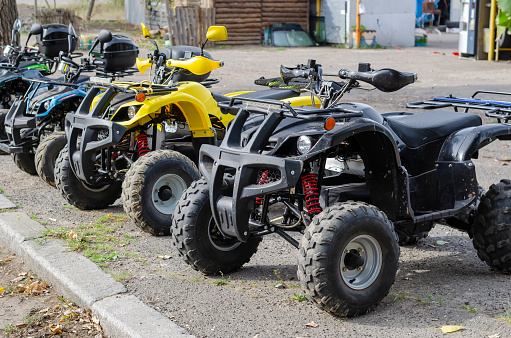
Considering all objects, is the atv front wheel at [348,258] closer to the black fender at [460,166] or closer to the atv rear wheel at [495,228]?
the black fender at [460,166]

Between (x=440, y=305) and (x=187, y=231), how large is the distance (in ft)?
5.28

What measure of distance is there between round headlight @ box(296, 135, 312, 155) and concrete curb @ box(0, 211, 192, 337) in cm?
122

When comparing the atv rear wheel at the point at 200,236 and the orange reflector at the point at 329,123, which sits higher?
the orange reflector at the point at 329,123

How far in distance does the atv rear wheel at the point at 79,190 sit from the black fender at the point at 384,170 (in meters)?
3.00

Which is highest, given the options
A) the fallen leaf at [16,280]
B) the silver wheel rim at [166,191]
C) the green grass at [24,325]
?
the silver wheel rim at [166,191]

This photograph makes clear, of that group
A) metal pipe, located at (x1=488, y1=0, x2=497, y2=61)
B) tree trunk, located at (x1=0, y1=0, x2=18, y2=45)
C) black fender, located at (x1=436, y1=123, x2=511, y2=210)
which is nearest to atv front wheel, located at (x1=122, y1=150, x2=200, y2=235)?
black fender, located at (x1=436, y1=123, x2=511, y2=210)

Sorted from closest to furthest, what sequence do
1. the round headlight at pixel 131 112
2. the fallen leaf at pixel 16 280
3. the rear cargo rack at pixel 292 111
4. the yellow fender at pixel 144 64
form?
the rear cargo rack at pixel 292 111 → the fallen leaf at pixel 16 280 → the round headlight at pixel 131 112 → the yellow fender at pixel 144 64

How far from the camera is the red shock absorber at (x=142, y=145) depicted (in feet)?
20.2

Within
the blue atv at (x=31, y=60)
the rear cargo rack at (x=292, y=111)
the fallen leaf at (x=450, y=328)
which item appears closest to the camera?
the fallen leaf at (x=450, y=328)

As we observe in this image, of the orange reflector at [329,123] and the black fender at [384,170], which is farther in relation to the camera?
the black fender at [384,170]

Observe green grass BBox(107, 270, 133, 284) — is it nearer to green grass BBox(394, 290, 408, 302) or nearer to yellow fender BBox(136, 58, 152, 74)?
green grass BBox(394, 290, 408, 302)

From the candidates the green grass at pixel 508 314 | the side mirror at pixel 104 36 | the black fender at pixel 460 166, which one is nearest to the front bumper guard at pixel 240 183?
the black fender at pixel 460 166

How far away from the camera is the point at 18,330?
4.08 metres

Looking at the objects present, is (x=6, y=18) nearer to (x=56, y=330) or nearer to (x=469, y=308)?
(x=56, y=330)
